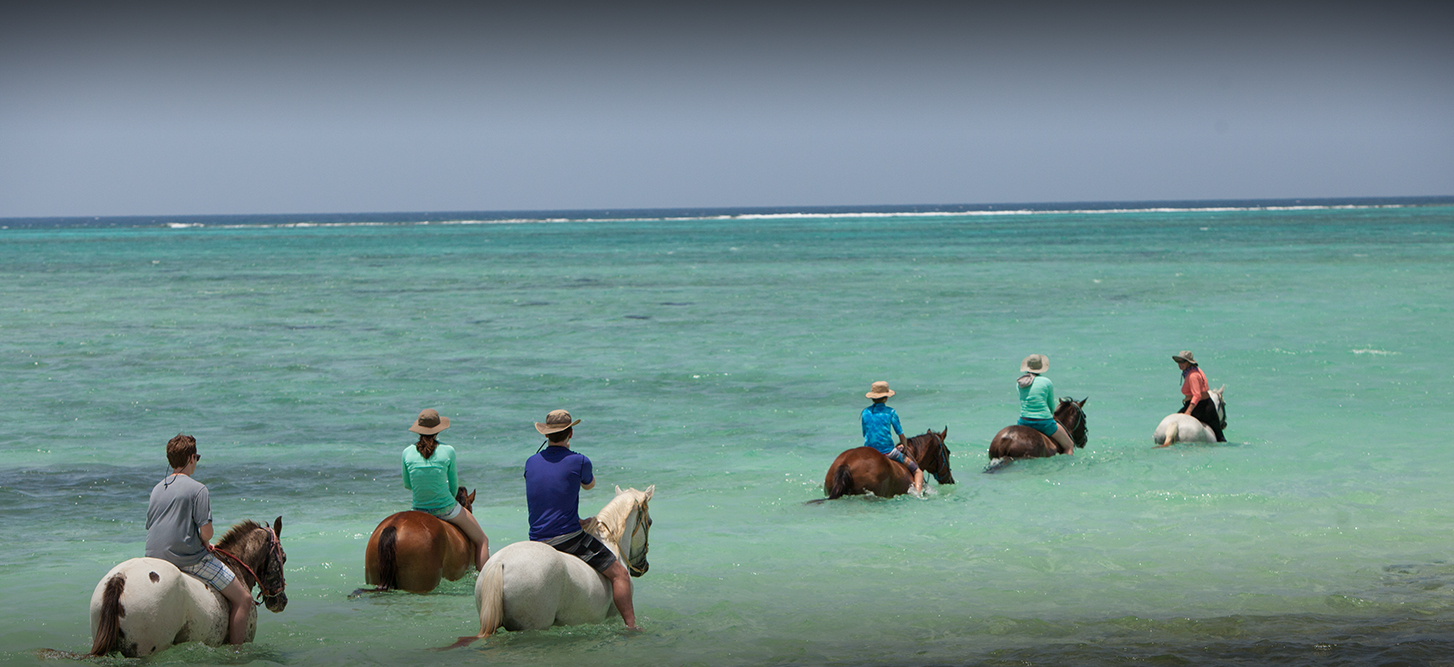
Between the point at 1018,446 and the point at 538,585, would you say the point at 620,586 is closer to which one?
the point at 538,585

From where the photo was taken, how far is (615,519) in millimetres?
8352

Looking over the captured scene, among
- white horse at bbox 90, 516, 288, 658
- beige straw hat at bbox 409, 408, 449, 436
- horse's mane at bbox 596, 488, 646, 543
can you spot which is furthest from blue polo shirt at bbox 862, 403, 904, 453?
white horse at bbox 90, 516, 288, 658

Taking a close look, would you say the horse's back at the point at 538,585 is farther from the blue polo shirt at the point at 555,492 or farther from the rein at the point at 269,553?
the rein at the point at 269,553

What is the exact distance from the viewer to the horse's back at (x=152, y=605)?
7266 mm

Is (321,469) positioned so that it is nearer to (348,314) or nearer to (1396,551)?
(1396,551)

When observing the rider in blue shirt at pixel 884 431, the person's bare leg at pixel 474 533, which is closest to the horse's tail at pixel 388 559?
the person's bare leg at pixel 474 533

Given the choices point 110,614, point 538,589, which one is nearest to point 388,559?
point 538,589

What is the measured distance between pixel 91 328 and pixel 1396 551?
34.1 meters

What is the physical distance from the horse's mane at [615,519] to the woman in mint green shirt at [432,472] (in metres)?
1.44

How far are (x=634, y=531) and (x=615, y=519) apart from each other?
0.79ft

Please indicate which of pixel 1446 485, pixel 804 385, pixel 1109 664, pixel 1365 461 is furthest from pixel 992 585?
pixel 804 385

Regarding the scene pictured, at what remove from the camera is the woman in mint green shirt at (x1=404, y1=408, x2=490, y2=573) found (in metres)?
9.33

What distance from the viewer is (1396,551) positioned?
412 inches

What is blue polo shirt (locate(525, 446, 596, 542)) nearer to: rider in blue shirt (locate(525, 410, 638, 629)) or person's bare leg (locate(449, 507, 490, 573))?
rider in blue shirt (locate(525, 410, 638, 629))
